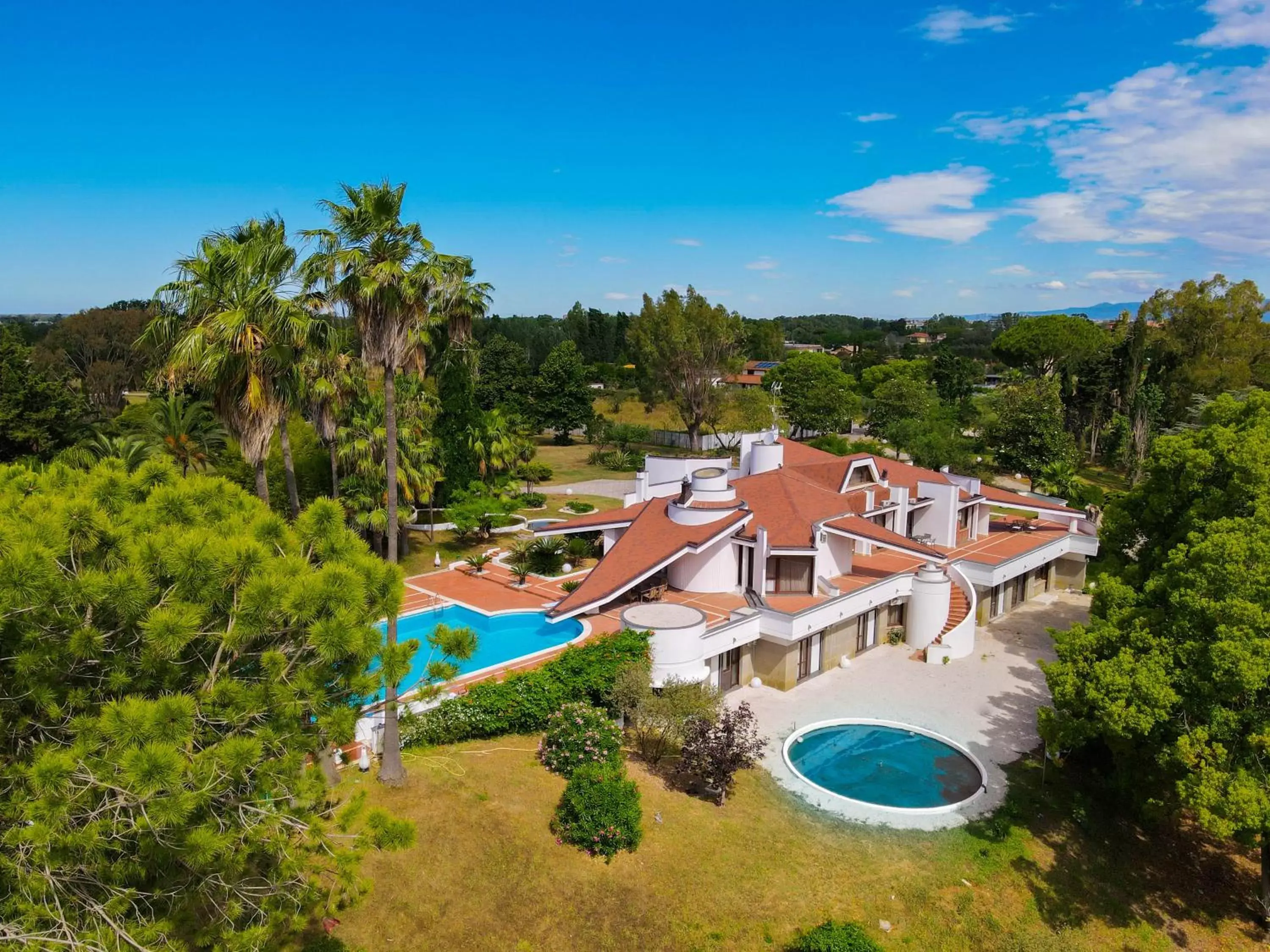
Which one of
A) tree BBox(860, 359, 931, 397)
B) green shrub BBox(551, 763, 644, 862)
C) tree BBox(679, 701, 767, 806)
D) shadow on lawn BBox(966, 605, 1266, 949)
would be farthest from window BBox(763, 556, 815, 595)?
tree BBox(860, 359, 931, 397)

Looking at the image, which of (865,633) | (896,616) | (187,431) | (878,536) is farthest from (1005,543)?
(187,431)

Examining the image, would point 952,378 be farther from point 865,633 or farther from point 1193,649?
point 1193,649

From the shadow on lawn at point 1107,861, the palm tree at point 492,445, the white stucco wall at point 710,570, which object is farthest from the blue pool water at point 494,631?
the shadow on lawn at point 1107,861

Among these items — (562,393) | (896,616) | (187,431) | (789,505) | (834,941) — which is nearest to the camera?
(834,941)

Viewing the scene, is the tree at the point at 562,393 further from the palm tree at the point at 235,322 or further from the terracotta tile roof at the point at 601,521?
the palm tree at the point at 235,322

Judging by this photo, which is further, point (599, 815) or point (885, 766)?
point (885, 766)

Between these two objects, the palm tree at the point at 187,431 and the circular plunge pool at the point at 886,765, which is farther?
the palm tree at the point at 187,431
